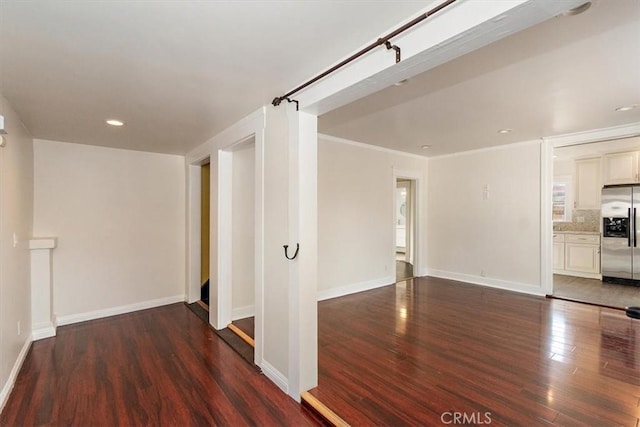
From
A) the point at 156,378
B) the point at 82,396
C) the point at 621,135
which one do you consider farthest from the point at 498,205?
the point at 82,396

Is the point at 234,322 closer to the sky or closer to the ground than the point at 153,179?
closer to the ground

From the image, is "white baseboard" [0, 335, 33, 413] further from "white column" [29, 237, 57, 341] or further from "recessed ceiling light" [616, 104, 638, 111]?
"recessed ceiling light" [616, 104, 638, 111]

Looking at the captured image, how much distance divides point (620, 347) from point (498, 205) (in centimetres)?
282

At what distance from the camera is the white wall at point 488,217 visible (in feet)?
16.2

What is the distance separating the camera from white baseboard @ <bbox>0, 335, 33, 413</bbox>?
2.24 m

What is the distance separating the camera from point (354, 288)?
5016 millimetres

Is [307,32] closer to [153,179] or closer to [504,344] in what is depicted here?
[504,344]

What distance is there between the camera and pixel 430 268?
6.34 m

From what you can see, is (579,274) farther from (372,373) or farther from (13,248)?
(13,248)

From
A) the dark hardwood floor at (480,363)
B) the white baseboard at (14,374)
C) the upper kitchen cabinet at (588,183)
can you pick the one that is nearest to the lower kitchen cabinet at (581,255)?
the upper kitchen cabinet at (588,183)

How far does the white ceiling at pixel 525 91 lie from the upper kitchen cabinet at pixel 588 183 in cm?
276

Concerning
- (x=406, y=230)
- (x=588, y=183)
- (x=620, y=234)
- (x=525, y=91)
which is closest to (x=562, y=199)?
(x=588, y=183)

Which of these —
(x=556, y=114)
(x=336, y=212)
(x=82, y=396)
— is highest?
(x=556, y=114)

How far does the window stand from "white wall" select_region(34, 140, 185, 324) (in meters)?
7.96
